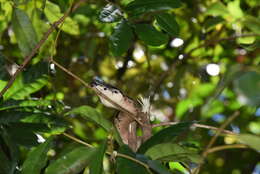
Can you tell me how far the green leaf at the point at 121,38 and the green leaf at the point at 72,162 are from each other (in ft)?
1.34

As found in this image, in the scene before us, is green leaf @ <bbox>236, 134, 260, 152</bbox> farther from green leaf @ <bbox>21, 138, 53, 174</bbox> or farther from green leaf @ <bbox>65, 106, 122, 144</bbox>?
green leaf @ <bbox>21, 138, 53, 174</bbox>

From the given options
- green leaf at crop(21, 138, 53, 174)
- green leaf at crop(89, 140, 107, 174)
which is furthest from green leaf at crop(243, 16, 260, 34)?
green leaf at crop(21, 138, 53, 174)

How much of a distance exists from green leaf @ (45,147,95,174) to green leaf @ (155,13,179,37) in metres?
0.51

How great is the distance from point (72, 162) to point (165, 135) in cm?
24

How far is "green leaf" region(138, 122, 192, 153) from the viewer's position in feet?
3.85

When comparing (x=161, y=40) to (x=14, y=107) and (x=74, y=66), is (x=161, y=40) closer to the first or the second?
(x=14, y=107)

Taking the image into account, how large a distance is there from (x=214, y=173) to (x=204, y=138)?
1.87ft

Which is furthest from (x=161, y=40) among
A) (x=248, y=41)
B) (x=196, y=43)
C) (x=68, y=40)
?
(x=68, y=40)

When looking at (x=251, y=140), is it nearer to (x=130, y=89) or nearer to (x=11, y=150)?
(x=11, y=150)

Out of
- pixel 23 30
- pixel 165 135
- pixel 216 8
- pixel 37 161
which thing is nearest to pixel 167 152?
pixel 165 135

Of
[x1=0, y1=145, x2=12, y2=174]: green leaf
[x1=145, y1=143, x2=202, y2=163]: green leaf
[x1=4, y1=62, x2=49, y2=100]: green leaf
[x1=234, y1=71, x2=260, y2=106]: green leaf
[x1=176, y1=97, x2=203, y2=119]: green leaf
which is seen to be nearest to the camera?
[x1=234, y1=71, x2=260, y2=106]: green leaf

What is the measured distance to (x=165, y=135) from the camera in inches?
46.6

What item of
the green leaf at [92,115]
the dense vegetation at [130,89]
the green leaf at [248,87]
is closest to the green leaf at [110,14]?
the dense vegetation at [130,89]

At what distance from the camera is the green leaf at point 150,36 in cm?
144
